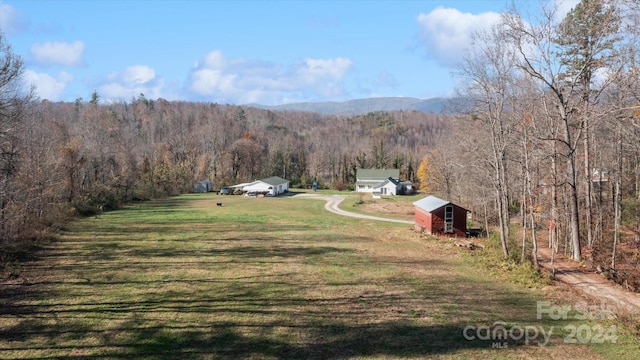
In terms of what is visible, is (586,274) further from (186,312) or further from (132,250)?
(132,250)

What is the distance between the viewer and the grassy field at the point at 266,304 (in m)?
11.2

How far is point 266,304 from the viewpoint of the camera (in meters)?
14.8

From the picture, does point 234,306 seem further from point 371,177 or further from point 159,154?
point 159,154

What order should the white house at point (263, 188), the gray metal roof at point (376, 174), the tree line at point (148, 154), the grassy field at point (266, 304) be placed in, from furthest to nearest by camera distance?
the gray metal roof at point (376, 174), the white house at point (263, 188), the tree line at point (148, 154), the grassy field at point (266, 304)

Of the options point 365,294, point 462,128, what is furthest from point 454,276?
point 462,128

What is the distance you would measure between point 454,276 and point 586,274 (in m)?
6.14

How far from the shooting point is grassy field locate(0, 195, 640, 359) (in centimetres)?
1125

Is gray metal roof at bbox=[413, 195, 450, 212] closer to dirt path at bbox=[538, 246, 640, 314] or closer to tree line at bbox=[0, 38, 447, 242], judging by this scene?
dirt path at bbox=[538, 246, 640, 314]

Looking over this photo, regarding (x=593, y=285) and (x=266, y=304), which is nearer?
(x=266, y=304)

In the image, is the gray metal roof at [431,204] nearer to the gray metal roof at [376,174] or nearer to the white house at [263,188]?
the white house at [263,188]

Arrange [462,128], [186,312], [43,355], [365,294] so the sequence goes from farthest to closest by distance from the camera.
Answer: [462,128] < [365,294] < [186,312] < [43,355]

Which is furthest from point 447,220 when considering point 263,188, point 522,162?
point 263,188

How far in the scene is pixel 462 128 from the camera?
38.3 m

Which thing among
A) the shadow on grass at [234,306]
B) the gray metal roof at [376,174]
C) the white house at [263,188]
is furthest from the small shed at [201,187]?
the shadow on grass at [234,306]
